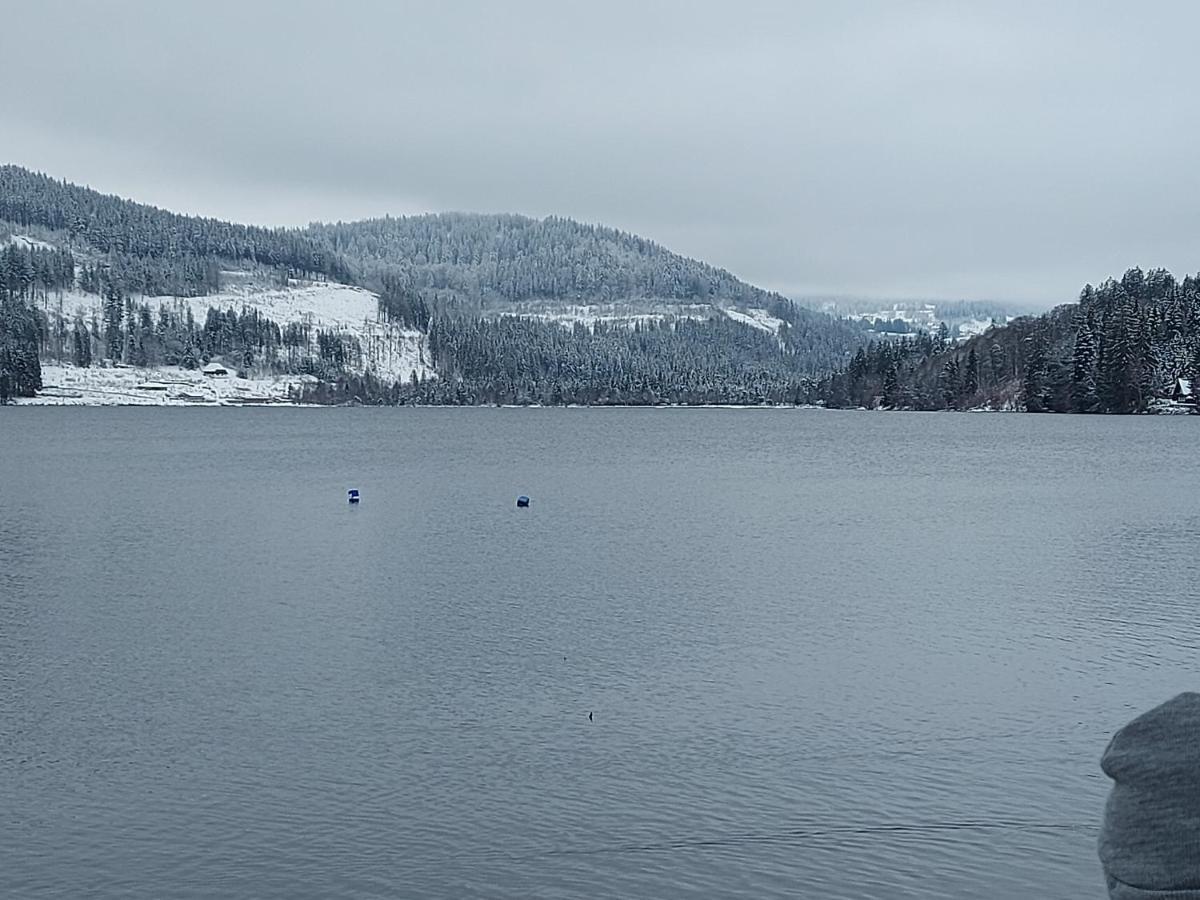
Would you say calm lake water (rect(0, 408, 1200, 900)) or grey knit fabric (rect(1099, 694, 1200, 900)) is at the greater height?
grey knit fabric (rect(1099, 694, 1200, 900))

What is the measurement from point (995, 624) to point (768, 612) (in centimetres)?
660

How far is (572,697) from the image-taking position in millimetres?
26297

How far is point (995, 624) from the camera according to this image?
34.4 metres

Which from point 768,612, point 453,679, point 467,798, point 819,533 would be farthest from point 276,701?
point 819,533

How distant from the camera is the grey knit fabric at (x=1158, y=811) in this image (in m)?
3.18

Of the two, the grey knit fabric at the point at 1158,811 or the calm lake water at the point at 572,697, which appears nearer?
the grey knit fabric at the point at 1158,811

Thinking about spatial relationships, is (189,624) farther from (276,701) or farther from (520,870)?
(520,870)

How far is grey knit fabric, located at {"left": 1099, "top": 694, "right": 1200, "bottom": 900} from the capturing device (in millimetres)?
3184

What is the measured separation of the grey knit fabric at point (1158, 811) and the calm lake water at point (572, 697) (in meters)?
15.2

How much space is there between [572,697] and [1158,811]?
2362 centimetres

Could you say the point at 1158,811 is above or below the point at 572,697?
above

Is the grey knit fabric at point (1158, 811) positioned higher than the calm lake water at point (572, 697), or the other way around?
the grey knit fabric at point (1158, 811)

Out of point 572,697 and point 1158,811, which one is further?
point 572,697

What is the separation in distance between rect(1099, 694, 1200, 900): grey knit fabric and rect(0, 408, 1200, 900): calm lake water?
15.2 m
